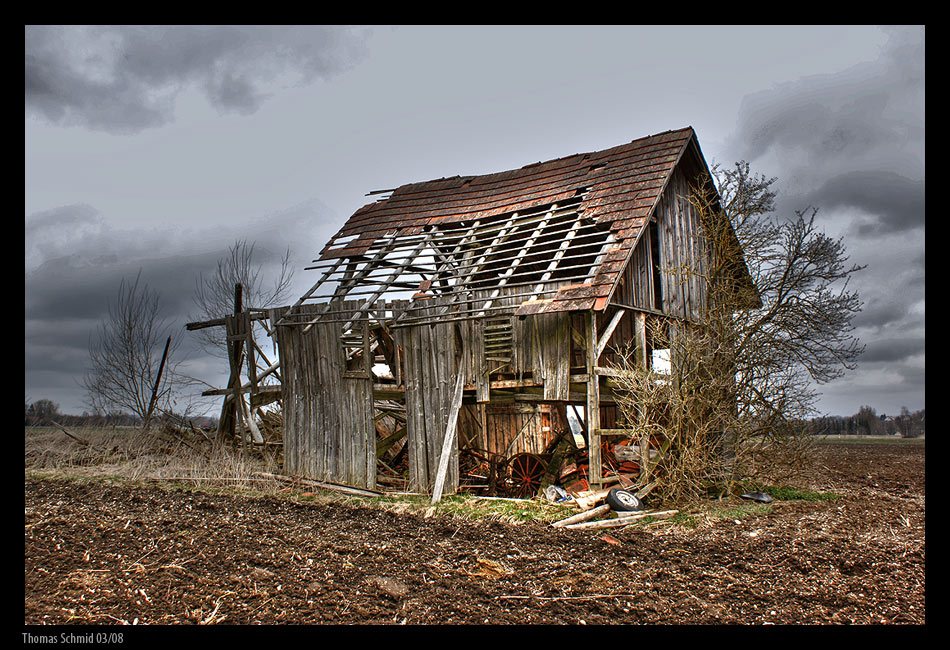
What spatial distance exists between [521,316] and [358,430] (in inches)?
177

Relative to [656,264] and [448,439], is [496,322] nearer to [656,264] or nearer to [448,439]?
[448,439]

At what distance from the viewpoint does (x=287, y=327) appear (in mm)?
15820

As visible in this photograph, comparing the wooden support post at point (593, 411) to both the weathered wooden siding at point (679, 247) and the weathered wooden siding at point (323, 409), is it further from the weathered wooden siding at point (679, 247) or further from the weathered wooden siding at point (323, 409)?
the weathered wooden siding at point (323, 409)

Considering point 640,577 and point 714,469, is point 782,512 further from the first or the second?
point 640,577

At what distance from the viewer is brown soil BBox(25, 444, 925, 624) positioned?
6387 mm

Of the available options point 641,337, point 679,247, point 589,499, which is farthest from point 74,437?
point 679,247

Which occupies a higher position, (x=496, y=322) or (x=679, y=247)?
(x=679, y=247)

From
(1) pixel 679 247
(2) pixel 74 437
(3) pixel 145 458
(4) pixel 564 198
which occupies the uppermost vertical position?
(4) pixel 564 198

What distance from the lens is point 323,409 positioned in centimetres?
1509

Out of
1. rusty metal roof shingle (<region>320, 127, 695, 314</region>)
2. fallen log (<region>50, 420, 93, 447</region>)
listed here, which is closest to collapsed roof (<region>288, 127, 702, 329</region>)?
rusty metal roof shingle (<region>320, 127, 695, 314</region>)

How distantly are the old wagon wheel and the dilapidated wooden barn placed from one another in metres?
0.03

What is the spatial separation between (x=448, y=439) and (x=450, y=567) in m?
4.93

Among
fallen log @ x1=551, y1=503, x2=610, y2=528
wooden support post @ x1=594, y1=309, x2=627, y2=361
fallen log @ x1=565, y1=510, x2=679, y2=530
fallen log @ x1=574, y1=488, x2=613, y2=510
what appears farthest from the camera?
wooden support post @ x1=594, y1=309, x2=627, y2=361

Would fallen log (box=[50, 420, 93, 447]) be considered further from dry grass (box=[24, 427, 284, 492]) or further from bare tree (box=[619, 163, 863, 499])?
bare tree (box=[619, 163, 863, 499])
